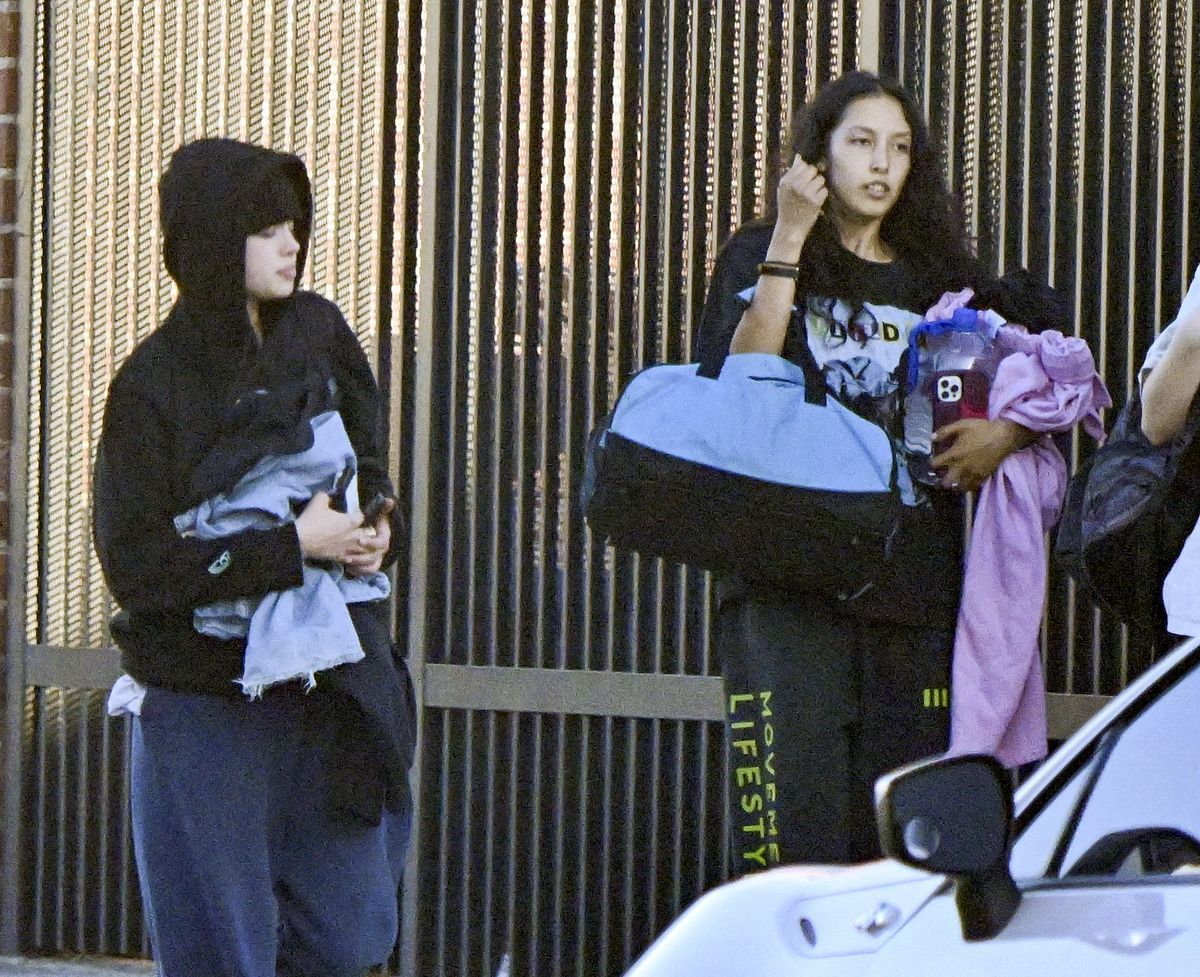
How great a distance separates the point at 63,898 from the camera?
627 cm

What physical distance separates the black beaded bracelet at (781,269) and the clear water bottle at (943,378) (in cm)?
25

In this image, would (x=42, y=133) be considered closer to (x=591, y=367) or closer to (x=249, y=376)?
(x=591, y=367)

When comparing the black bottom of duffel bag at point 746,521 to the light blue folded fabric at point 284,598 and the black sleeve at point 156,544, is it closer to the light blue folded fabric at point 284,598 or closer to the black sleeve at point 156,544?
the light blue folded fabric at point 284,598

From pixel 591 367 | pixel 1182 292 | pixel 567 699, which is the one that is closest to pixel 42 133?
pixel 591 367

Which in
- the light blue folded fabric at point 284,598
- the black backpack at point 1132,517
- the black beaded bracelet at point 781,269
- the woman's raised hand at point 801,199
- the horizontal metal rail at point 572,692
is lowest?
the horizontal metal rail at point 572,692

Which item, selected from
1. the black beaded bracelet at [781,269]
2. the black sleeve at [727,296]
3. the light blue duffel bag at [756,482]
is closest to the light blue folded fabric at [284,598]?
the light blue duffel bag at [756,482]

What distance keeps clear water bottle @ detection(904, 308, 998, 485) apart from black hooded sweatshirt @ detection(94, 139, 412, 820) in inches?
41.8

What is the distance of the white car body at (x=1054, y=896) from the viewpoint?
6.75 ft

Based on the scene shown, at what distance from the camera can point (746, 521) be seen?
382 centimetres

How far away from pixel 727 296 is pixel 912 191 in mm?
474

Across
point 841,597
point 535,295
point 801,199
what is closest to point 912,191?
point 801,199

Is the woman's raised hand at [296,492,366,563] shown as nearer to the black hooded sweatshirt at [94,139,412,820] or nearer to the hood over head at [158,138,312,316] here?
the black hooded sweatshirt at [94,139,412,820]

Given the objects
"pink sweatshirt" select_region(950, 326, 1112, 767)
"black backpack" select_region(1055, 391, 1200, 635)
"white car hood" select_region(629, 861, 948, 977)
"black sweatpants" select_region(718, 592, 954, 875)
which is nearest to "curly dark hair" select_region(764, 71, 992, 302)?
"pink sweatshirt" select_region(950, 326, 1112, 767)

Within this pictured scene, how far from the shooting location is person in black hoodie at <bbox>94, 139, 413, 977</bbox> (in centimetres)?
373
